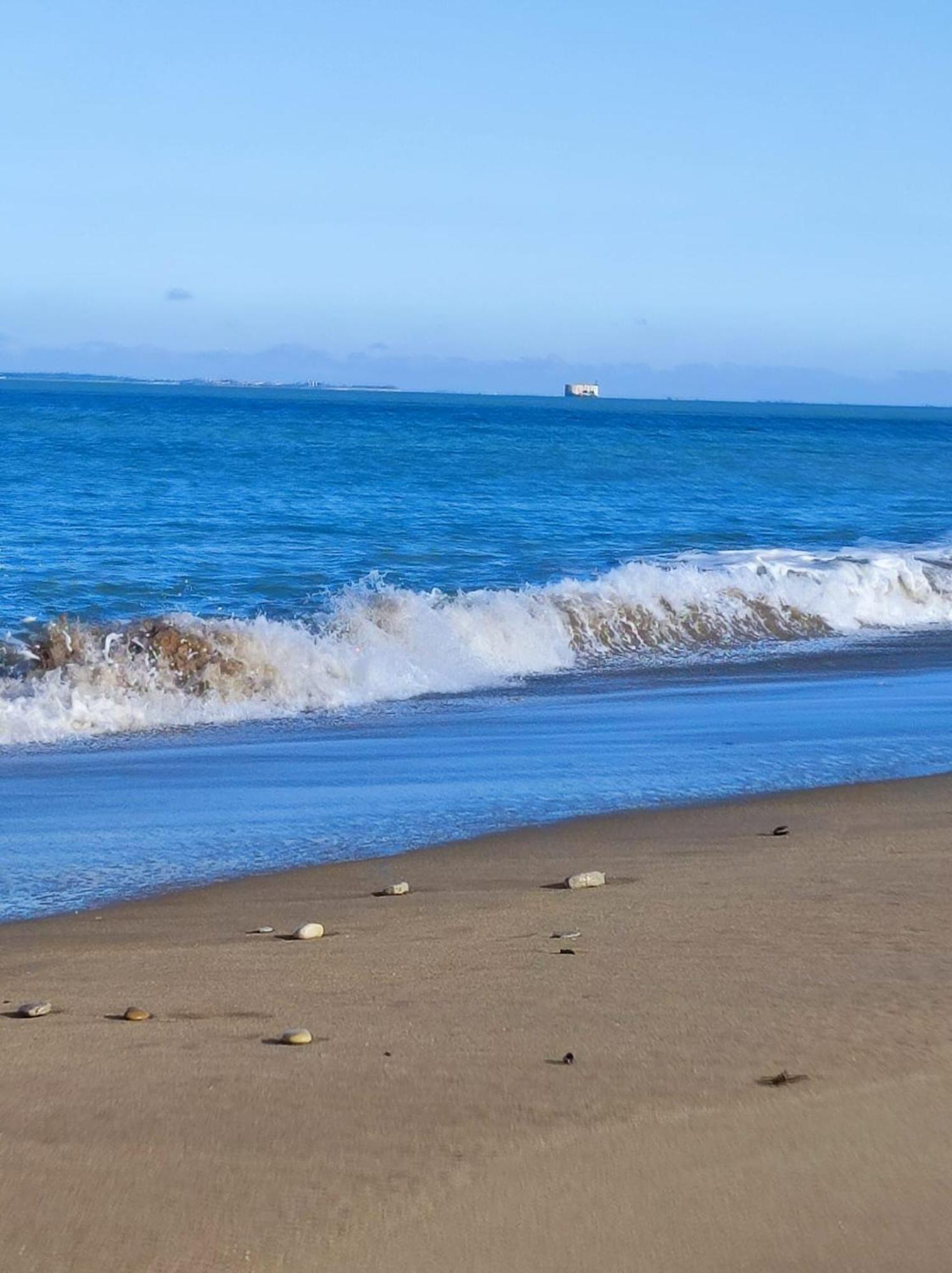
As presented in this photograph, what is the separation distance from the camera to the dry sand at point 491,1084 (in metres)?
3.00

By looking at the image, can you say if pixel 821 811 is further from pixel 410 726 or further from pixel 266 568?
pixel 266 568

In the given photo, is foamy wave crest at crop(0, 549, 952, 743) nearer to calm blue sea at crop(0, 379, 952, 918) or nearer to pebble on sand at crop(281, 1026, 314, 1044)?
calm blue sea at crop(0, 379, 952, 918)

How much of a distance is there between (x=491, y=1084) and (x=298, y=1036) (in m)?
0.61

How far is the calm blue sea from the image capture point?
7574 millimetres

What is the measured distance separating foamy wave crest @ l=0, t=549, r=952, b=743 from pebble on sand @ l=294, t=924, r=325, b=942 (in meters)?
5.37

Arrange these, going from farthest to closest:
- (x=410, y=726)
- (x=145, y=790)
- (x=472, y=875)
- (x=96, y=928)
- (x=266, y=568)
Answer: (x=266, y=568), (x=410, y=726), (x=145, y=790), (x=472, y=875), (x=96, y=928)

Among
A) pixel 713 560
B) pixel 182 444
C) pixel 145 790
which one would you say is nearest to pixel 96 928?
pixel 145 790

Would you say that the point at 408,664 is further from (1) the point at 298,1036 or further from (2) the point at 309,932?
(1) the point at 298,1036

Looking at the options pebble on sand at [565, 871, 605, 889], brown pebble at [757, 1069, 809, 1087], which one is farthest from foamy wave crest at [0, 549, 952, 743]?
brown pebble at [757, 1069, 809, 1087]

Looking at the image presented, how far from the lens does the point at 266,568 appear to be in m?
19.4

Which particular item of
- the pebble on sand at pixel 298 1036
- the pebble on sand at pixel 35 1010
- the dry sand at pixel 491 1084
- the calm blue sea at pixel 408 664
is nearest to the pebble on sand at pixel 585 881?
the dry sand at pixel 491 1084

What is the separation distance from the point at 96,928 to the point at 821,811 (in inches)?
141

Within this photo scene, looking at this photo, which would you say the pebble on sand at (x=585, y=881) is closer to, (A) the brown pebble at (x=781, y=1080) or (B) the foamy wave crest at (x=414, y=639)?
(A) the brown pebble at (x=781, y=1080)

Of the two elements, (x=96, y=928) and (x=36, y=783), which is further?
(x=36, y=783)
